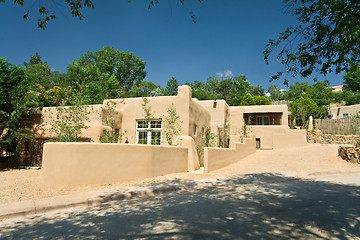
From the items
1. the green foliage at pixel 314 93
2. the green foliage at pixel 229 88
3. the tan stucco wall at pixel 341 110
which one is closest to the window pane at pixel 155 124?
the green foliage at pixel 229 88

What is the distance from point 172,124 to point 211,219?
357 inches

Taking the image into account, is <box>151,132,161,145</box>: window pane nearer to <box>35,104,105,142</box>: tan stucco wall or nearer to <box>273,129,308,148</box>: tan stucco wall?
<box>35,104,105,142</box>: tan stucco wall

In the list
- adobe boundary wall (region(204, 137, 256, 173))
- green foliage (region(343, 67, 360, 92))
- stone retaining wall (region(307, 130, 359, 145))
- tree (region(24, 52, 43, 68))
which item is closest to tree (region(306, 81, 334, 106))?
green foliage (region(343, 67, 360, 92))

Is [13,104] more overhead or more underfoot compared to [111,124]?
more overhead

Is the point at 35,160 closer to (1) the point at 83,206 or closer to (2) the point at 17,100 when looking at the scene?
(2) the point at 17,100

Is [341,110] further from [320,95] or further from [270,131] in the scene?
[270,131]

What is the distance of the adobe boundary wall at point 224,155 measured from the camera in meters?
11.2

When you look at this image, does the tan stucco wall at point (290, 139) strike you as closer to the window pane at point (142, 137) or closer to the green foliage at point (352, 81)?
the window pane at point (142, 137)

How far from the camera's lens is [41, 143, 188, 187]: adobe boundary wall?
24.7 ft

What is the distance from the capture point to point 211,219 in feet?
14.5

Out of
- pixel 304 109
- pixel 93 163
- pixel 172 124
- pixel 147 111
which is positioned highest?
pixel 304 109

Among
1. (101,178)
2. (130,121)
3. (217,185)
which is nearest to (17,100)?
(130,121)

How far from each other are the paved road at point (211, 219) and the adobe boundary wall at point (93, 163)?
2.10m

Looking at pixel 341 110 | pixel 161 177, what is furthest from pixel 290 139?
pixel 341 110
